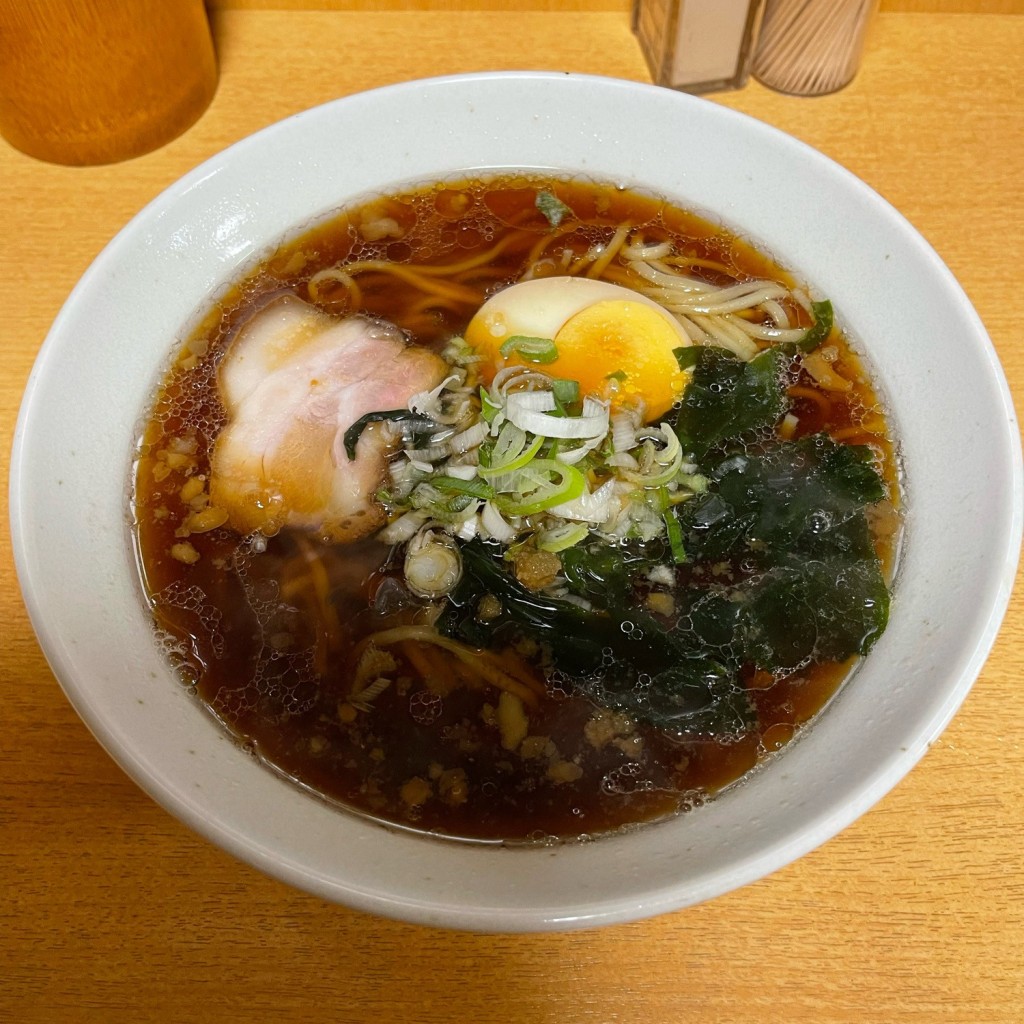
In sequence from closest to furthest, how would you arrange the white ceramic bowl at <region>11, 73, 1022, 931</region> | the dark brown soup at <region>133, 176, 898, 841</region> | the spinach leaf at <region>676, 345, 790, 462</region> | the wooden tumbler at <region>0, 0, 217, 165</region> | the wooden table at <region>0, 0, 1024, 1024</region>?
the white ceramic bowl at <region>11, 73, 1022, 931</region> < the wooden table at <region>0, 0, 1024, 1024</region> < the dark brown soup at <region>133, 176, 898, 841</region> < the spinach leaf at <region>676, 345, 790, 462</region> < the wooden tumbler at <region>0, 0, 217, 165</region>

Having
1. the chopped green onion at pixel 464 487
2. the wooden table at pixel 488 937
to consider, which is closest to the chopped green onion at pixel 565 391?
the chopped green onion at pixel 464 487

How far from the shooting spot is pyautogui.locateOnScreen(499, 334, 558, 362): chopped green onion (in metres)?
1.57

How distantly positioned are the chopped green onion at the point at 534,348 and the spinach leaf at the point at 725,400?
0.29 m

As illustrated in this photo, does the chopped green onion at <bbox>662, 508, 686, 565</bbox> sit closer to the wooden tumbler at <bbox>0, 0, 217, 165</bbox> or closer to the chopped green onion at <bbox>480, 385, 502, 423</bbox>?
the chopped green onion at <bbox>480, 385, 502, 423</bbox>

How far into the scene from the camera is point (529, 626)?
56.4 inches

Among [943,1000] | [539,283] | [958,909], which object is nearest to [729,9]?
[539,283]

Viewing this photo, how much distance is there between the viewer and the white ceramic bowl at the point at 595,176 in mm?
1065

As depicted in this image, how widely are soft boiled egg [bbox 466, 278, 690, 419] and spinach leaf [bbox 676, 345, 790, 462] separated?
5cm

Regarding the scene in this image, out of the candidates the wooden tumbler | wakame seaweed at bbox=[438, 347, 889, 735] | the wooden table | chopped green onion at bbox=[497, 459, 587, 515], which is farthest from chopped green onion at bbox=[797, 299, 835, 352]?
the wooden tumbler

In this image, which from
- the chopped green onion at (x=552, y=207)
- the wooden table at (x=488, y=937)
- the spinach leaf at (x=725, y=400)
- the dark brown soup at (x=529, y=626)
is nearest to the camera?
the wooden table at (x=488, y=937)

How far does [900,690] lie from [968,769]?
0.29m

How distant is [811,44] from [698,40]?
0.28 metres

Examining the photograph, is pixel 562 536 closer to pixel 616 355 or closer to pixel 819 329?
pixel 616 355

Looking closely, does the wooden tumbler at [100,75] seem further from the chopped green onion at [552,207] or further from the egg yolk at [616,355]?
the egg yolk at [616,355]
